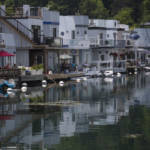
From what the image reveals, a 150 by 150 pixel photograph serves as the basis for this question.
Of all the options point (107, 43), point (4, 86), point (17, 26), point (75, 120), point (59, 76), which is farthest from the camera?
point (107, 43)

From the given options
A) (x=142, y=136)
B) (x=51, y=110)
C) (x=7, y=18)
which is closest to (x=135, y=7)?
(x=7, y=18)

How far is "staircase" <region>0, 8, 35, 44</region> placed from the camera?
215 feet

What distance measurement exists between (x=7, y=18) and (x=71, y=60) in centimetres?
1909

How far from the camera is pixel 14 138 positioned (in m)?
30.0

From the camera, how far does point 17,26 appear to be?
66688mm

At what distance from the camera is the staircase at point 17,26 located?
65431 mm

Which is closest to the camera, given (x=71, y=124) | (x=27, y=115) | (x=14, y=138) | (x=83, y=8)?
(x=14, y=138)

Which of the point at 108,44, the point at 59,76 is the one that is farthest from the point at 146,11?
the point at 59,76

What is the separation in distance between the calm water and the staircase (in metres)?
12.7

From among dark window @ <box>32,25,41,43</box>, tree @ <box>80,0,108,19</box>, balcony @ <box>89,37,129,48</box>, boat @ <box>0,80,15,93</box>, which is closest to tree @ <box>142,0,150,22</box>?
tree @ <box>80,0,108,19</box>

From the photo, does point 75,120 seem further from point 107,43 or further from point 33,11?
point 107,43

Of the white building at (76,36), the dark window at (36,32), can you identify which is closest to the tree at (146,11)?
the white building at (76,36)

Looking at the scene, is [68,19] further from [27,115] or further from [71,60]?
[27,115]

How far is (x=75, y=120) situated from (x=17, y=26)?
32.1 metres
